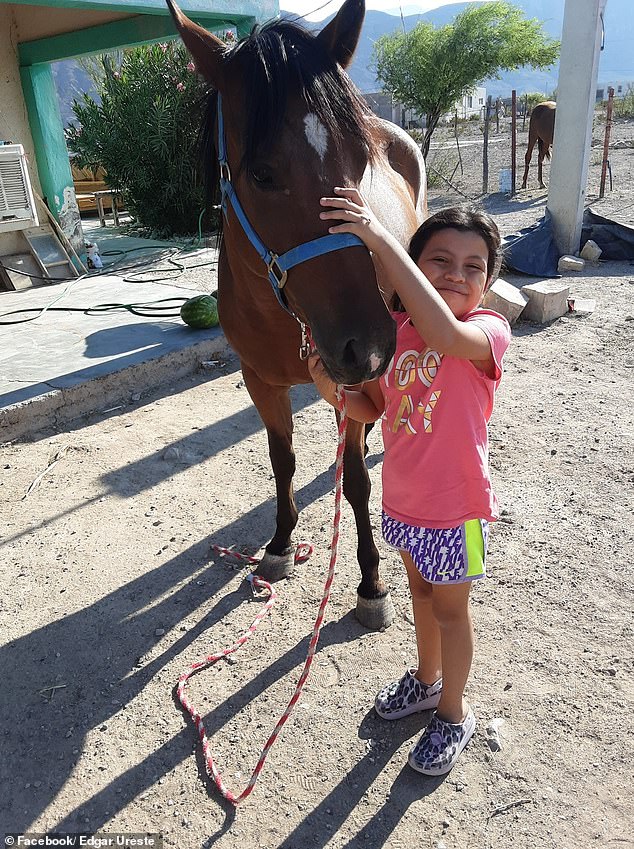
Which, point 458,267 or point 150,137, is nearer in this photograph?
point 458,267

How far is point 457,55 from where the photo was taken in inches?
543

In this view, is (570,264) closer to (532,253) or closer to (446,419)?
(532,253)

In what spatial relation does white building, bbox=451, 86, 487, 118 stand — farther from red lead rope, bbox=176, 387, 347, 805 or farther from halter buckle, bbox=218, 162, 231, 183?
red lead rope, bbox=176, 387, 347, 805

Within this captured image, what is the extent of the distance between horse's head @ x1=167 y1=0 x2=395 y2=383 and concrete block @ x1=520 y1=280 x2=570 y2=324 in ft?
13.5

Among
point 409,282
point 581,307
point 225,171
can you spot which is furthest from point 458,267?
point 581,307

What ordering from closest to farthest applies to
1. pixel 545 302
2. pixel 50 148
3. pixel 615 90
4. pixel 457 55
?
pixel 545 302, pixel 50 148, pixel 457 55, pixel 615 90

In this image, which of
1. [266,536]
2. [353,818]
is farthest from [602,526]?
[353,818]

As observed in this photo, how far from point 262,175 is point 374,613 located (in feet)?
5.11

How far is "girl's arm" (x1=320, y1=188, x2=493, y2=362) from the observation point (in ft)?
4.32

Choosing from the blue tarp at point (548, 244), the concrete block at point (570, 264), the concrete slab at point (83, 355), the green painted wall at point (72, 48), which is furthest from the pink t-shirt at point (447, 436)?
the concrete block at point (570, 264)

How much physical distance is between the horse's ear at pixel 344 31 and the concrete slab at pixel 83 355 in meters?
2.98

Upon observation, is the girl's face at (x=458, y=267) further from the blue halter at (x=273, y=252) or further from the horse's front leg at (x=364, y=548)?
the horse's front leg at (x=364, y=548)

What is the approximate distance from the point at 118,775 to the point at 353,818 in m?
0.68

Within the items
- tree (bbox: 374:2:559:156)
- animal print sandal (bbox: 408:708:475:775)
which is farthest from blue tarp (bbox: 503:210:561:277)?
tree (bbox: 374:2:559:156)
